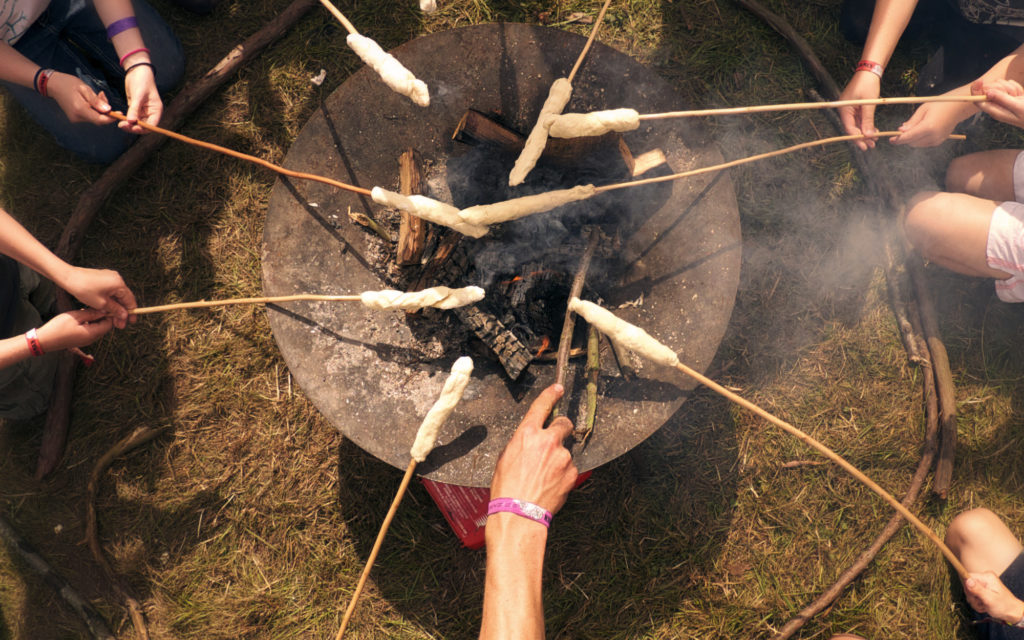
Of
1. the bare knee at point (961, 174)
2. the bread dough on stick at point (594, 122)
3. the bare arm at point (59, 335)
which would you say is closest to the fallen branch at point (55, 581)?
the bare arm at point (59, 335)

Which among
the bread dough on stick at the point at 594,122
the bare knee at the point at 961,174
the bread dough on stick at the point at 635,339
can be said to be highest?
the bread dough on stick at the point at 594,122

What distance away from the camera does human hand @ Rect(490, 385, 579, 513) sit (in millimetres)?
2020

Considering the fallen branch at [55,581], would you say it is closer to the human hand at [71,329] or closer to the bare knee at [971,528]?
the human hand at [71,329]

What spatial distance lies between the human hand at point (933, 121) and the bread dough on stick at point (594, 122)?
1.48 meters

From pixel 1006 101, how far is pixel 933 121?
324mm

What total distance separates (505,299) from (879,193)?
2279mm

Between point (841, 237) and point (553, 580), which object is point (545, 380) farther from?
point (841, 237)

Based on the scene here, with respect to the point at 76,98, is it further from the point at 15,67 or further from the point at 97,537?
the point at 97,537

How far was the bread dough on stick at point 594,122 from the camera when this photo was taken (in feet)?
6.40

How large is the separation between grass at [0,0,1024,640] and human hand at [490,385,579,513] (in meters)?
1.07

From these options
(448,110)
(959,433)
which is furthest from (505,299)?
(959,433)

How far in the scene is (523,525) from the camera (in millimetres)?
2033

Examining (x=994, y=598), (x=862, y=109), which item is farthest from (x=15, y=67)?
(x=994, y=598)

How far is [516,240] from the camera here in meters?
2.47
